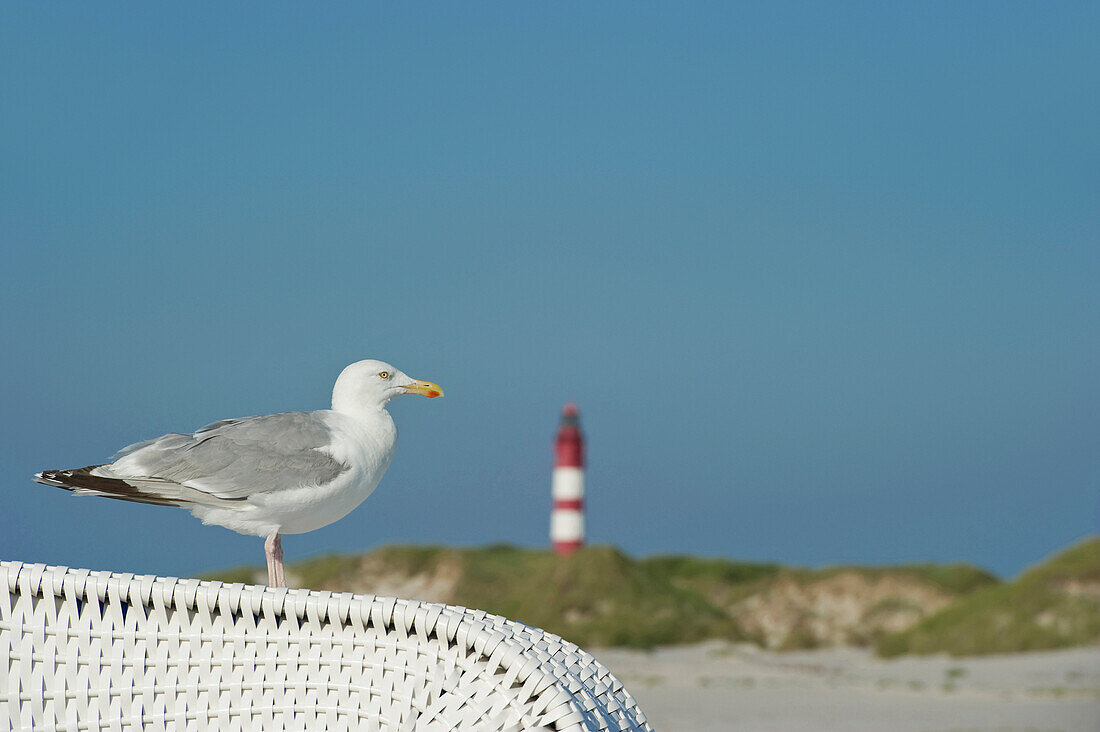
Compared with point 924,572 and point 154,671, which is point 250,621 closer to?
point 154,671

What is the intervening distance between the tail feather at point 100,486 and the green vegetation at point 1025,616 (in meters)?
7.28

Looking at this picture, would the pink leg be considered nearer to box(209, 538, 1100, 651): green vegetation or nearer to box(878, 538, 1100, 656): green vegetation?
box(209, 538, 1100, 651): green vegetation

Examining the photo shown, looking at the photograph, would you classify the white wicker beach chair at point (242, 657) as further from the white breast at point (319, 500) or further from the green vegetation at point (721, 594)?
the green vegetation at point (721, 594)

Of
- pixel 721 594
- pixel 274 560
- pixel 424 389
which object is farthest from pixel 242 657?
pixel 721 594

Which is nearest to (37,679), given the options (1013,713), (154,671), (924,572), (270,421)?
(154,671)

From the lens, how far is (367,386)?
9.39ft

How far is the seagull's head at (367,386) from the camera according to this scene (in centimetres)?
286

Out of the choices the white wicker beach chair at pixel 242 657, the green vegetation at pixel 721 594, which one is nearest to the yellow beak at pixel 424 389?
the white wicker beach chair at pixel 242 657

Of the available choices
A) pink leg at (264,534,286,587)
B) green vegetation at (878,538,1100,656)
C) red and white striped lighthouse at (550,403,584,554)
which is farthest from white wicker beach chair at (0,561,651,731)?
red and white striped lighthouse at (550,403,584,554)

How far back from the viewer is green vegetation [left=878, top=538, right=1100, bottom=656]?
8656 millimetres

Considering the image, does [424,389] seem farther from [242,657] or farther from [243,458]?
[242,657]

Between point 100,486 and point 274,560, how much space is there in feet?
1.38

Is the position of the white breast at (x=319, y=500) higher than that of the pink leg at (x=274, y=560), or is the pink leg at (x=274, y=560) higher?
the white breast at (x=319, y=500)

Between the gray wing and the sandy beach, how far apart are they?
11.6 ft
